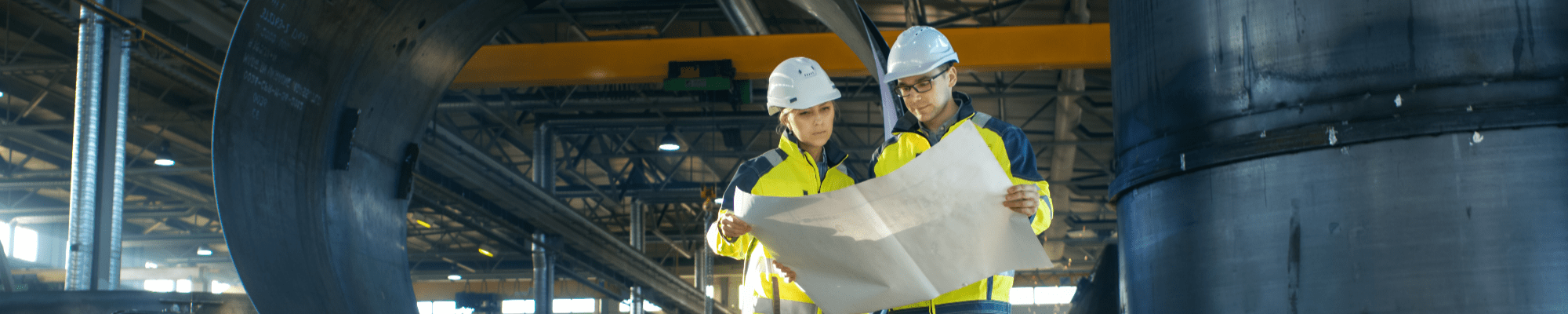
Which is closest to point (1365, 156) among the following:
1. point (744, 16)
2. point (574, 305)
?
point (744, 16)

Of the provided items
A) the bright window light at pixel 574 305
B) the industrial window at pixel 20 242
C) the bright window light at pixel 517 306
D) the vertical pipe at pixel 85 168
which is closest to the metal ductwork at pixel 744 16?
the vertical pipe at pixel 85 168

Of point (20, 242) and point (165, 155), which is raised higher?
point (165, 155)

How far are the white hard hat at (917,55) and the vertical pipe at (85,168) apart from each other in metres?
9.77

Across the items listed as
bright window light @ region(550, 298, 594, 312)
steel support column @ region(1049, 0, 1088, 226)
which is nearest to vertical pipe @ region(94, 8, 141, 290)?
steel support column @ region(1049, 0, 1088, 226)

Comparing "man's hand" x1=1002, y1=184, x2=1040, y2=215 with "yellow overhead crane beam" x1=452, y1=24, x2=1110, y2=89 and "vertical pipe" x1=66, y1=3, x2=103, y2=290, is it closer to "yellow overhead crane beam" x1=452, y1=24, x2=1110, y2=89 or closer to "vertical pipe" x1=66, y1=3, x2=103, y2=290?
"vertical pipe" x1=66, y1=3, x2=103, y2=290

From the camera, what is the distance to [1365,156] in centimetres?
282

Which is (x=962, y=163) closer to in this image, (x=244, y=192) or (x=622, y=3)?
(x=244, y=192)

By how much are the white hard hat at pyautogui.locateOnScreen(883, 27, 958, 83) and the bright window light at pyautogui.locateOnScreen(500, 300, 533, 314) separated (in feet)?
123

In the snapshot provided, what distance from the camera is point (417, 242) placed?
34656 mm

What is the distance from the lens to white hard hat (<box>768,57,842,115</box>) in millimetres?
3488

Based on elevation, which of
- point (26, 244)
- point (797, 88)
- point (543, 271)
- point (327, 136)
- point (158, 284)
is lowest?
point (797, 88)

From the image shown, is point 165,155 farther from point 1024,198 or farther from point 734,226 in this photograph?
point 1024,198

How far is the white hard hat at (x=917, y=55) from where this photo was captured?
119 inches

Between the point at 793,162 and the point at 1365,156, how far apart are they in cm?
158
